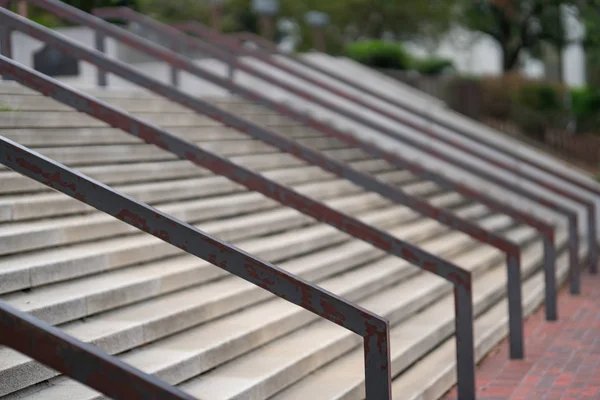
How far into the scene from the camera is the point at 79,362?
2.78 metres

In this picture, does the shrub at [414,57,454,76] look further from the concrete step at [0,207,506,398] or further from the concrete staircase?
the concrete step at [0,207,506,398]

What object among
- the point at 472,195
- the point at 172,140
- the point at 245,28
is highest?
the point at 172,140

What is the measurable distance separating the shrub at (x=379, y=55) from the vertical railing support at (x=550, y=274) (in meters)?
9.55

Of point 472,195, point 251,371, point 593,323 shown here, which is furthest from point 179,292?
point 593,323

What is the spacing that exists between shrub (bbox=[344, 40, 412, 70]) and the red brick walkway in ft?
30.1

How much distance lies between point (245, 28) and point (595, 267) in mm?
28156

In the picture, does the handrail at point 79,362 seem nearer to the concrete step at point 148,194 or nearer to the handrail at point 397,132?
the concrete step at point 148,194

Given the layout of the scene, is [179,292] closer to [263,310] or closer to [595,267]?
[263,310]

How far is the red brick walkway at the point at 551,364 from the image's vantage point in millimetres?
5660

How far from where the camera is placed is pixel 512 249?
20.4ft

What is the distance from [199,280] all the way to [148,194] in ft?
3.83

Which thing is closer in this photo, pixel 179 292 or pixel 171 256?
pixel 179 292

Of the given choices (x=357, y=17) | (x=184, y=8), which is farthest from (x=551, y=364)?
(x=184, y=8)

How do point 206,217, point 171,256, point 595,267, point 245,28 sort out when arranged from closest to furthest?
1. point 171,256
2. point 206,217
3. point 595,267
4. point 245,28
